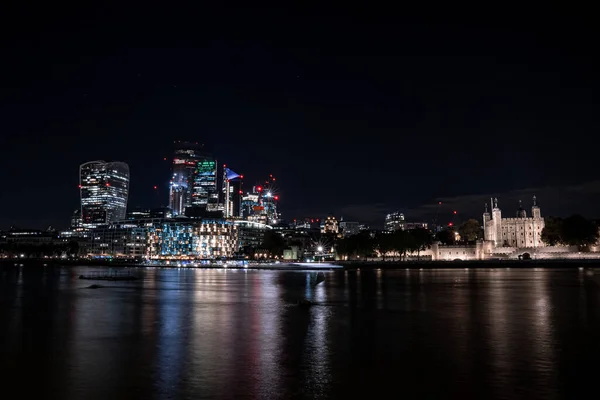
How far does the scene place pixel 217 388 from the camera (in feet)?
51.0

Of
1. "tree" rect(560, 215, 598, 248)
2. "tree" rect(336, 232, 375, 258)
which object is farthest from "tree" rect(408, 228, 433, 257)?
"tree" rect(560, 215, 598, 248)

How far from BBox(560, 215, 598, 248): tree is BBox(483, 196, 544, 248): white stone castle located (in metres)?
22.4

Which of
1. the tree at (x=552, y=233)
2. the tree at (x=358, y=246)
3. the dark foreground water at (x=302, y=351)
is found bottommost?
the dark foreground water at (x=302, y=351)

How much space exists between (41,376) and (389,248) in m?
153

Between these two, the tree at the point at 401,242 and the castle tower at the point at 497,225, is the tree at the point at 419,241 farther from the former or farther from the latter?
the castle tower at the point at 497,225

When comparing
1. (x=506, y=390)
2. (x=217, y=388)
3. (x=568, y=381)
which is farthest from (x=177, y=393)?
(x=568, y=381)

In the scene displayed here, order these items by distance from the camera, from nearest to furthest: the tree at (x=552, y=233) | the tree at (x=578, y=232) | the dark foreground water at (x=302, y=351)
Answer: the dark foreground water at (x=302, y=351)
the tree at (x=578, y=232)
the tree at (x=552, y=233)

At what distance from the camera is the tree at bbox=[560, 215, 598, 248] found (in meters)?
151

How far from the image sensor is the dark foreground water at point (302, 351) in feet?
51.0

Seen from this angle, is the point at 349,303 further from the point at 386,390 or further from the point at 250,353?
the point at 386,390

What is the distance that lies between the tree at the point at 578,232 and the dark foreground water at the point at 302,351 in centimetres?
12582

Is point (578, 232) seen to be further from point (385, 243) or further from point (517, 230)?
point (385, 243)

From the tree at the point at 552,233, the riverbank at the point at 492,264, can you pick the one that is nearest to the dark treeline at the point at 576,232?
the tree at the point at 552,233

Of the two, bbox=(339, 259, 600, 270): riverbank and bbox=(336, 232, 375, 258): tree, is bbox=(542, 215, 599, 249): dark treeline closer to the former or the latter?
bbox=(339, 259, 600, 270): riverbank
